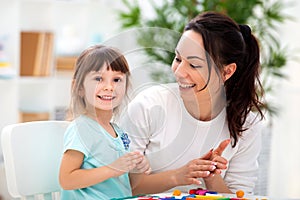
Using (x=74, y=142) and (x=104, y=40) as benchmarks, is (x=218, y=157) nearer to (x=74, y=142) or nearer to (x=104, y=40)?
(x=74, y=142)

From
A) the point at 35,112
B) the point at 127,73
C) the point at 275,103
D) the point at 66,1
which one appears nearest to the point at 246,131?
the point at 127,73

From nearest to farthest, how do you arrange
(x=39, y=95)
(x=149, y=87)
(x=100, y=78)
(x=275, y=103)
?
(x=100, y=78) → (x=149, y=87) → (x=275, y=103) → (x=39, y=95)

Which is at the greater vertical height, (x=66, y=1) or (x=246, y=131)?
(x=66, y=1)

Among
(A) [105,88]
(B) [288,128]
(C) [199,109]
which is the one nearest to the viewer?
(A) [105,88]

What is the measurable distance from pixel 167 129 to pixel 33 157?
360 mm

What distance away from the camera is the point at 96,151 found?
1.29 meters

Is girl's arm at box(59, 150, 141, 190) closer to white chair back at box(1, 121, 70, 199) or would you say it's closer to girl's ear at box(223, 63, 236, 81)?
white chair back at box(1, 121, 70, 199)

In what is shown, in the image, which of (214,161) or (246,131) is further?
(246,131)

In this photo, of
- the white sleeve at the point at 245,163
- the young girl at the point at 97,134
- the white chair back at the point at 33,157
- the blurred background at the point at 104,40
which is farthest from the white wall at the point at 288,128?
the young girl at the point at 97,134

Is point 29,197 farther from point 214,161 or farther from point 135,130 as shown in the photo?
point 214,161

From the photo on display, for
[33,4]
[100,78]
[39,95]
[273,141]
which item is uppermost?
[33,4]

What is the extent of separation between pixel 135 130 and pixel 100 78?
226 millimetres

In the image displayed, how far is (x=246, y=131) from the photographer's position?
1.67 m

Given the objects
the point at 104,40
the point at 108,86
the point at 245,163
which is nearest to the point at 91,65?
the point at 108,86
